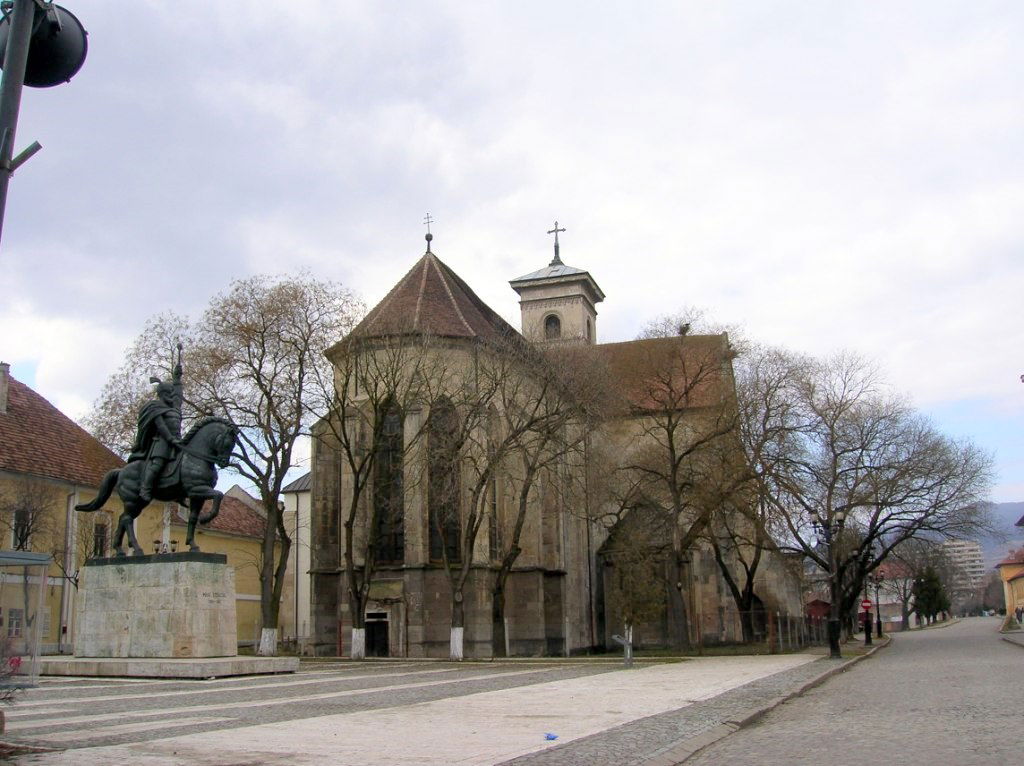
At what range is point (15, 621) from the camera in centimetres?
1066

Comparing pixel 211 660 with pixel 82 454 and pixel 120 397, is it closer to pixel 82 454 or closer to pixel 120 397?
pixel 120 397

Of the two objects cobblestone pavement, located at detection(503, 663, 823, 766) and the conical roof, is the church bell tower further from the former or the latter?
cobblestone pavement, located at detection(503, 663, 823, 766)

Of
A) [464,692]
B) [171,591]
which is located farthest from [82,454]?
[464,692]

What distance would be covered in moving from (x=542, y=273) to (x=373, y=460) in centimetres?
3328

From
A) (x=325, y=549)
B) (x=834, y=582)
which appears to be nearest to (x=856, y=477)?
(x=834, y=582)

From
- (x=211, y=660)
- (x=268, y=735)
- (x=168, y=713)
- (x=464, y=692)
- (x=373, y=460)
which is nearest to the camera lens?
(x=268, y=735)

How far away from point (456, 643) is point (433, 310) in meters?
13.9

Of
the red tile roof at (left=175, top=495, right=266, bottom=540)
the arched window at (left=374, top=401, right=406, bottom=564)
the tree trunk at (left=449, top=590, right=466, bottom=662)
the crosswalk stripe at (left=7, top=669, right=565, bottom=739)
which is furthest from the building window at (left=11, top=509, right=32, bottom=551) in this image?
the crosswalk stripe at (left=7, top=669, right=565, bottom=739)

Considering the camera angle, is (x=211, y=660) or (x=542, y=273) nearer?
(x=211, y=660)

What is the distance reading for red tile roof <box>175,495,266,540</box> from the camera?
163 ft

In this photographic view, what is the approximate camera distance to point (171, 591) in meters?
18.2

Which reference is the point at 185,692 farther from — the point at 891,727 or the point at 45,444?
the point at 45,444

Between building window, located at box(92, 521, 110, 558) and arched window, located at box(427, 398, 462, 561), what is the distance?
1184 cm

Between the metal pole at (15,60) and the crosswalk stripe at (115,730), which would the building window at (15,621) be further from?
the metal pole at (15,60)
